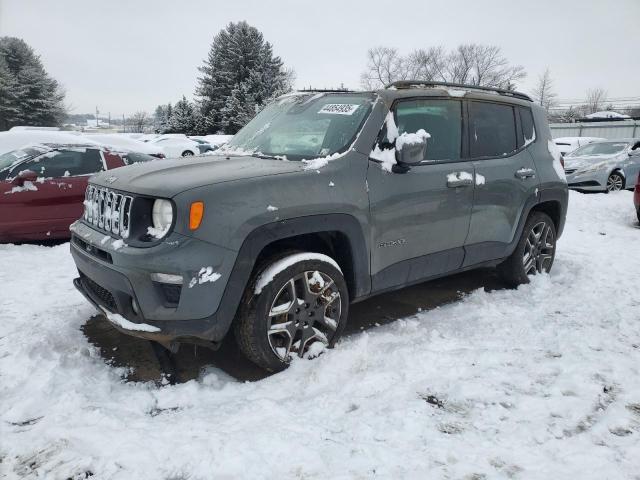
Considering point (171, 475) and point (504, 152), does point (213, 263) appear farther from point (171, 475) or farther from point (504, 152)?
point (504, 152)

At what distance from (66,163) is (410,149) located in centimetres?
539

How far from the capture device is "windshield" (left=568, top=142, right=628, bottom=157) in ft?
41.1

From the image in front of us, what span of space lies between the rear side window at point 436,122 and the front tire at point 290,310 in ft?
4.10

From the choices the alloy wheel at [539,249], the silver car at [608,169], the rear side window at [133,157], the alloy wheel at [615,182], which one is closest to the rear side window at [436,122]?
the alloy wheel at [539,249]

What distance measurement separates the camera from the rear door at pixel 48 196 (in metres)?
6.10

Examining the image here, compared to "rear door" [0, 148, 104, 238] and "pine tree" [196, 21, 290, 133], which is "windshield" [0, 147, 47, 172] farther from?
"pine tree" [196, 21, 290, 133]

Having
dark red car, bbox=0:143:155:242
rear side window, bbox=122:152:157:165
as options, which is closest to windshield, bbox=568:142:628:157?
rear side window, bbox=122:152:157:165

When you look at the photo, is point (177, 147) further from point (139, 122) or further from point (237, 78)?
point (139, 122)

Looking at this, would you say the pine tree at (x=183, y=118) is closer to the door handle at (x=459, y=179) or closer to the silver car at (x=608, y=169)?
the silver car at (x=608, y=169)

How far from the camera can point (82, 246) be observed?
3.11 m

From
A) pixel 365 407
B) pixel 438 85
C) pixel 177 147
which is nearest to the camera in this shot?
pixel 365 407

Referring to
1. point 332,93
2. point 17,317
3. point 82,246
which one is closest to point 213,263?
point 82,246

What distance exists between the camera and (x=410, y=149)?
10.5ft

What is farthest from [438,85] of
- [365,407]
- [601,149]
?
[601,149]
